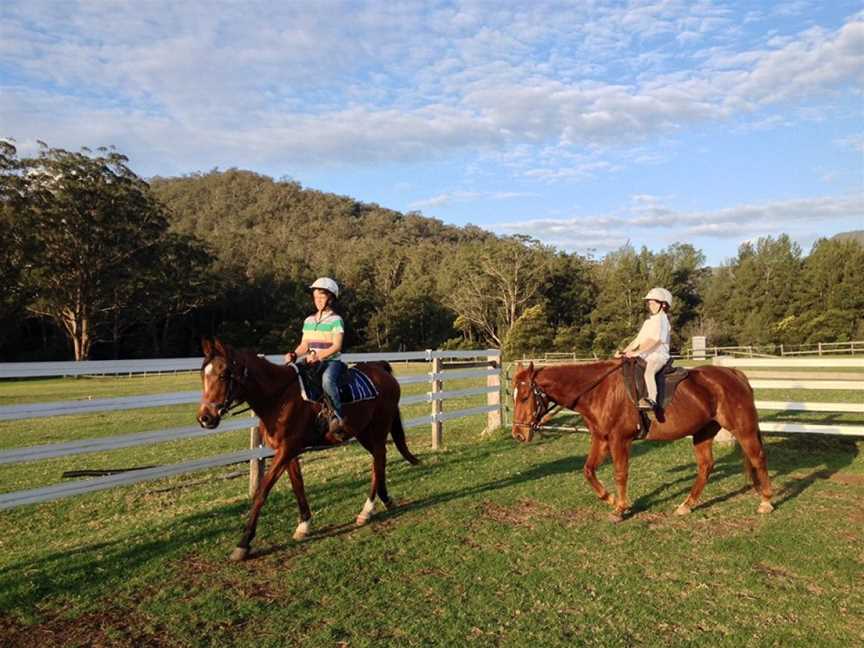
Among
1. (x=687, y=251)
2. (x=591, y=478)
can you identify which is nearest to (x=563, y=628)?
(x=591, y=478)

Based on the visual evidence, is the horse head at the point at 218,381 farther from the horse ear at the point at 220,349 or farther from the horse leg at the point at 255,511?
the horse leg at the point at 255,511

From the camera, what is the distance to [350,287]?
79.5 m

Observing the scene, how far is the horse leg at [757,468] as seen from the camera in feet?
23.0

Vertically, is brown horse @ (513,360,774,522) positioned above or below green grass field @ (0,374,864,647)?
above

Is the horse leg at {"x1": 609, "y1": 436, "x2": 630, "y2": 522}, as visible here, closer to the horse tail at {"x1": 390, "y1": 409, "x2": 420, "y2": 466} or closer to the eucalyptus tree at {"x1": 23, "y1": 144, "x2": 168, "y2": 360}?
the horse tail at {"x1": 390, "y1": 409, "x2": 420, "y2": 466}

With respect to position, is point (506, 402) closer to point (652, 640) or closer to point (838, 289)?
Answer: point (652, 640)

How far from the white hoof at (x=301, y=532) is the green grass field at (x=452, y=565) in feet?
0.27

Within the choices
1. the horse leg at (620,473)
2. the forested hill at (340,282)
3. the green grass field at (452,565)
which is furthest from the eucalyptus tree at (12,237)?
the horse leg at (620,473)

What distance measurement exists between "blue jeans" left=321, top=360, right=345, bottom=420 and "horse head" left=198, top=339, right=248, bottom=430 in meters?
0.87

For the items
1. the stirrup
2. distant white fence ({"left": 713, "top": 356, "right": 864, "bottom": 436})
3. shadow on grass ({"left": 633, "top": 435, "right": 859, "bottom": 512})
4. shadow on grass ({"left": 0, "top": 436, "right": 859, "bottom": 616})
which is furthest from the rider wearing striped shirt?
distant white fence ({"left": 713, "top": 356, "right": 864, "bottom": 436})

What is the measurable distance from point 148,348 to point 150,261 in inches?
510

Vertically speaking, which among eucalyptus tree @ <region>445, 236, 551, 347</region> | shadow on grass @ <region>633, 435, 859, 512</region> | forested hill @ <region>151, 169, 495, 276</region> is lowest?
shadow on grass @ <region>633, 435, 859, 512</region>

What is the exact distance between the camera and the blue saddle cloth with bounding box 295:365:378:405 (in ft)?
20.5

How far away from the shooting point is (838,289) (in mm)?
60781
